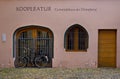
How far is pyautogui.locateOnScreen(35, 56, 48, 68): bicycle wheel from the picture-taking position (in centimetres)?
1728

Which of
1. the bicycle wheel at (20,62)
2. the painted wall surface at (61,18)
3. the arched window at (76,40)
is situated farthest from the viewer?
the arched window at (76,40)

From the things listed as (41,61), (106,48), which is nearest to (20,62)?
(41,61)

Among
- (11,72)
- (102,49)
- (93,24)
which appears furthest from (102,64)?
(11,72)

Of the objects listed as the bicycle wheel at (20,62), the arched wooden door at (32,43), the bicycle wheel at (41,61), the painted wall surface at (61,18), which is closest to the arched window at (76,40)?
the painted wall surface at (61,18)

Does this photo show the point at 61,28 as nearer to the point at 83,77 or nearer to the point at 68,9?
the point at 68,9

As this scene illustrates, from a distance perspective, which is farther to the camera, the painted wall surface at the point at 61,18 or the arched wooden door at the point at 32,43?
the arched wooden door at the point at 32,43

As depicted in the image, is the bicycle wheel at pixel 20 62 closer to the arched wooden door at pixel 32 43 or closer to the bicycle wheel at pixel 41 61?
the arched wooden door at pixel 32 43

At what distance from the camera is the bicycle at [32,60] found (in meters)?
17.3

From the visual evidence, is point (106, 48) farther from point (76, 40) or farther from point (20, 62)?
point (20, 62)

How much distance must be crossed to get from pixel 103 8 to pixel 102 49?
2.48 m

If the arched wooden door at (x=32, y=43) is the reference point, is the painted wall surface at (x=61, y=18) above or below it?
above

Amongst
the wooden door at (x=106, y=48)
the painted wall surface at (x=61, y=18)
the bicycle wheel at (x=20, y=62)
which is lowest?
the bicycle wheel at (x=20, y=62)

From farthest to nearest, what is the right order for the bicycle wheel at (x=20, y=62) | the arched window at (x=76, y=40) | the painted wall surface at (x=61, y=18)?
the arched window at (x=76, y=40), the bicycle wheel at (x=20, y=62), the painted wall surface at (x=61, y=18)

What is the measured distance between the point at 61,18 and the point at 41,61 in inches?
112
